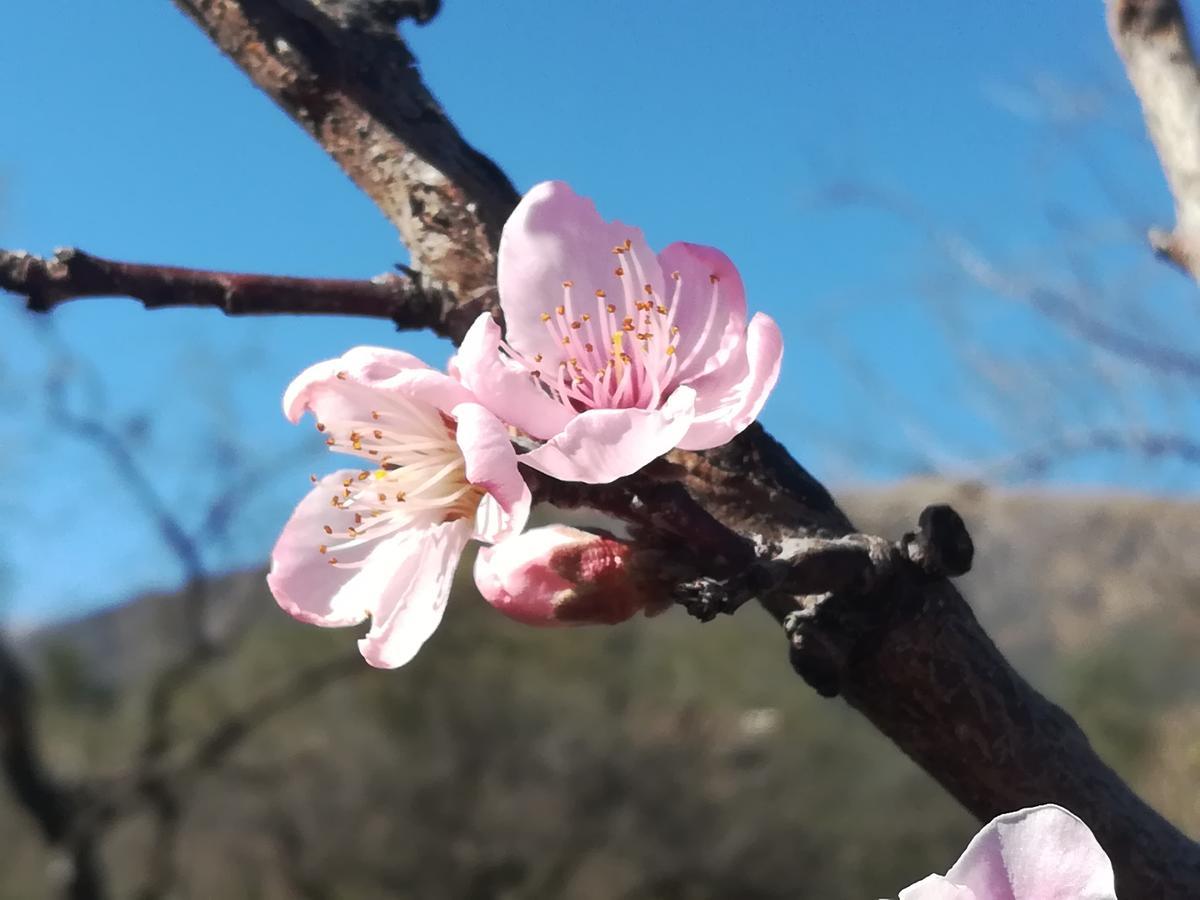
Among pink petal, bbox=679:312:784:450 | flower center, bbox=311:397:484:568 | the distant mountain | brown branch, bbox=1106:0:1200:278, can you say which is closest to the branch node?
pink petal, bbox=679:312:784:450

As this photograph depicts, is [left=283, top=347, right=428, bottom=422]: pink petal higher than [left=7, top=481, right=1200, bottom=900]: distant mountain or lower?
higher

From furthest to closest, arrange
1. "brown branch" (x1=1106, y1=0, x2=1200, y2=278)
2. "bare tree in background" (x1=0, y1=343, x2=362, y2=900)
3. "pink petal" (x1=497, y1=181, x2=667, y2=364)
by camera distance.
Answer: "bare tree in background" (x1=0, y1=343, x2=362, y2=900), "brown branch" (x1=1106, y1=0, x2=1200, y2=278), "pink petal" (x1=497, y1=181, x2=667, y2=364)

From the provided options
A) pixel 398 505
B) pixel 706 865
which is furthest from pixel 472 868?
pixel 398 505

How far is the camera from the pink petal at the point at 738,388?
14.3 inches

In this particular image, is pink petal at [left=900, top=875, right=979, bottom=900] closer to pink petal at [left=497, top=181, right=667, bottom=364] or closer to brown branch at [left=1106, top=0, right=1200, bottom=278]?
pink petal at [left=497, top=181, right=667, bottom=364]

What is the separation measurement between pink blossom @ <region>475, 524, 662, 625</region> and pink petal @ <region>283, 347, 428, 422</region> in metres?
0.08

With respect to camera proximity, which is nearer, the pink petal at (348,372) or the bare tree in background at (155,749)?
the pink petal at (348,372)

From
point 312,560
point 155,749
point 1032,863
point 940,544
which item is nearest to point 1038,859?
point 1032,863

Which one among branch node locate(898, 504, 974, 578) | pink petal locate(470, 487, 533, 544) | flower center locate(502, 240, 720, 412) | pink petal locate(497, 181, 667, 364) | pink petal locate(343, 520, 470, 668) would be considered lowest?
branch node locate(898, 504, 974, 578)

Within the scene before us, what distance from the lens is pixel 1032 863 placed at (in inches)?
11.9

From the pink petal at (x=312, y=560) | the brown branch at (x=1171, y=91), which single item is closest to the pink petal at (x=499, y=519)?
the pink petal at (x=312, y=560)

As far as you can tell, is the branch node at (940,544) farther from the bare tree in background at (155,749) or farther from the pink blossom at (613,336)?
the bare tree in background at (155,749)

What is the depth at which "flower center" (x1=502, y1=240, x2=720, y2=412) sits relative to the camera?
43 centimetres

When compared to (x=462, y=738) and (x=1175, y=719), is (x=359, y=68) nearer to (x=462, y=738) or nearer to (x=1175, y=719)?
(x=462, y=738)
